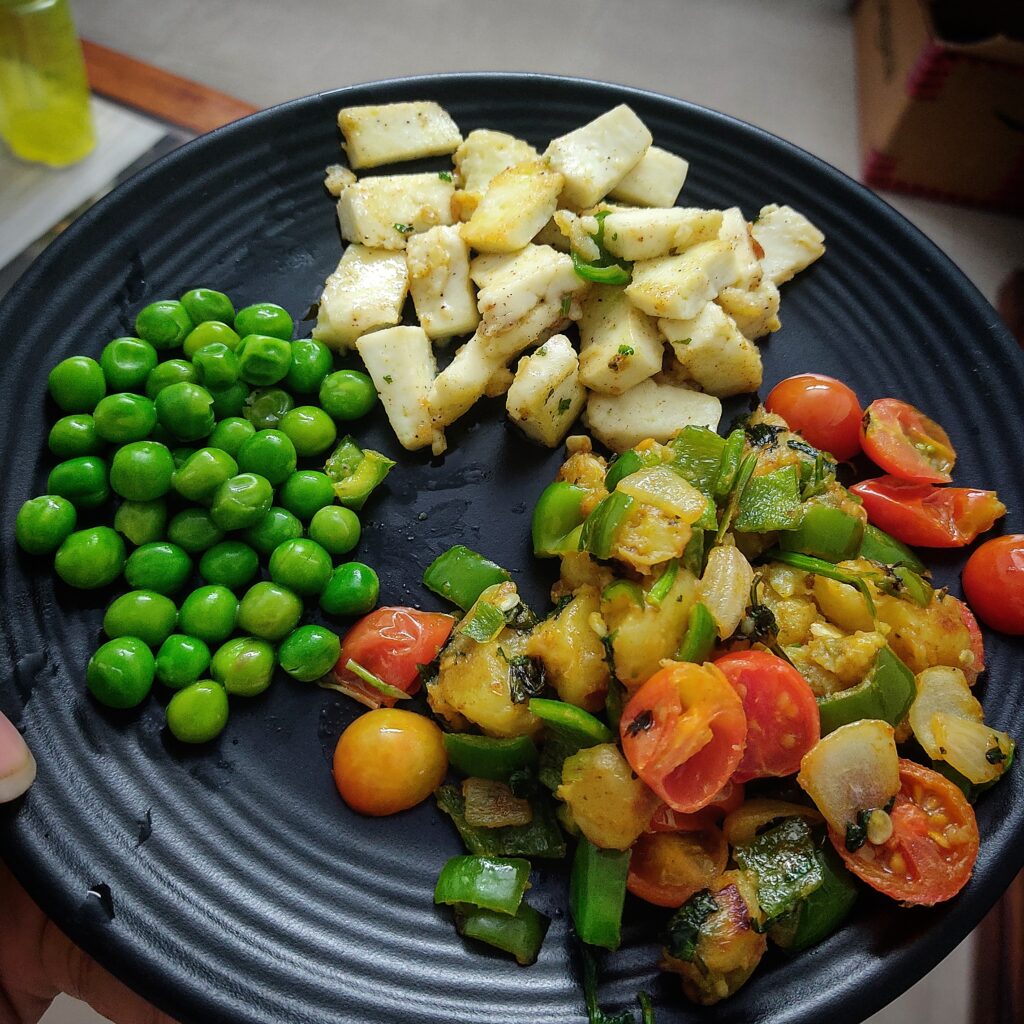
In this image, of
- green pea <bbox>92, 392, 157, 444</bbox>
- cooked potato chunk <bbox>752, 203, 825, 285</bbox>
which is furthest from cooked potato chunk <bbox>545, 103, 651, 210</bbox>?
green pea <bbox>92, 392, 157, 444</bbox>

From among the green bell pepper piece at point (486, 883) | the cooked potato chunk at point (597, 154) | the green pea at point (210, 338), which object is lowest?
the green bell pepper piece at point (486, 883)

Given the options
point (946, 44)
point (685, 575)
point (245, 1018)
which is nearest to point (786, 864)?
point (685, 575)

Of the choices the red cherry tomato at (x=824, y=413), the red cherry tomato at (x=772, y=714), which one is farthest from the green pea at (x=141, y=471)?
the red cherry tomato at (x=824, y=413)

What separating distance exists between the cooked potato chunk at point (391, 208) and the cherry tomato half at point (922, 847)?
2.19 m

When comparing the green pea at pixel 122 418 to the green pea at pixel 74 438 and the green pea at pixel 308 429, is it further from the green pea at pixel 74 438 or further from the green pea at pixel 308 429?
the green pea at pixel 308 429

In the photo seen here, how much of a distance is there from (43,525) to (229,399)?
2.05 ft

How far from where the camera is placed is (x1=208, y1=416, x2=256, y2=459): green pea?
2713 mm

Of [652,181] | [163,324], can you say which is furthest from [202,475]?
[652,181]

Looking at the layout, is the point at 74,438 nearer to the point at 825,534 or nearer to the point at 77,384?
the point at 77,384

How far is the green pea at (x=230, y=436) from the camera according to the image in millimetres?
2713

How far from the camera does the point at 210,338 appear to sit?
9.29 ft

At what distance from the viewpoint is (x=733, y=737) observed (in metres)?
2.08

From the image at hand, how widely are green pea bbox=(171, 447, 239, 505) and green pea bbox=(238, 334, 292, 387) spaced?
1.01 feet

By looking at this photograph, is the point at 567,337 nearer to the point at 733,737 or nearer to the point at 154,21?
the point at 733,737
